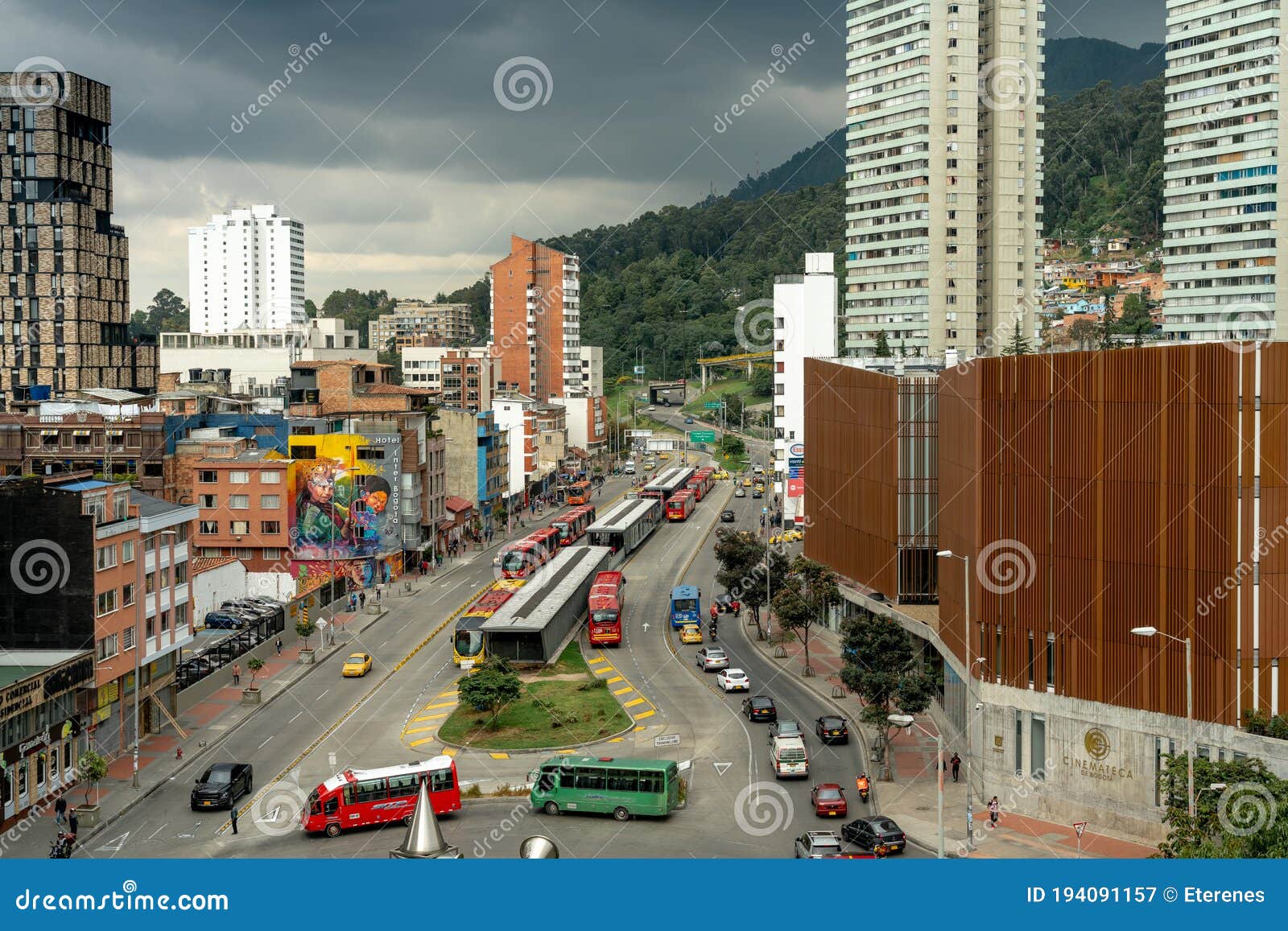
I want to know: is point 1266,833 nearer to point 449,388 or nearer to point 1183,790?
point 1183,790

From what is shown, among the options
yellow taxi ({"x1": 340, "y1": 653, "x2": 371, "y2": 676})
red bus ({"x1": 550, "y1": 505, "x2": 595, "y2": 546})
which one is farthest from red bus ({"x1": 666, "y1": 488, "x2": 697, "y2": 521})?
yellow taxi ({"x1": 340, "y1": 653, "x2": 371, "y2": 676})

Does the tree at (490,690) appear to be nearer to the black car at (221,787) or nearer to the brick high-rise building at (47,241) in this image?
the black car at (221,787)

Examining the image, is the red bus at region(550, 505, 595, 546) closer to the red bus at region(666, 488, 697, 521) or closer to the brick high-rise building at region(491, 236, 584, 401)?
the red bus at region(666, 488, 697, 521)

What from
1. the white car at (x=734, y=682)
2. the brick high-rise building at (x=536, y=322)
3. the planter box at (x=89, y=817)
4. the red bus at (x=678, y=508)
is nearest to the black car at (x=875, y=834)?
the white car at (x=734, y=682)

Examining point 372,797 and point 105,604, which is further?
point 105,604

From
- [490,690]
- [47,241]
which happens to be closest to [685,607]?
[490,690]

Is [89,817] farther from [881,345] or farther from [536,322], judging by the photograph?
[536,322]

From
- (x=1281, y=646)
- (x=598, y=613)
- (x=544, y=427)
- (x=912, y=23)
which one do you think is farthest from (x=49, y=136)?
(x=1281, y=646)
